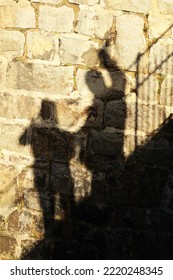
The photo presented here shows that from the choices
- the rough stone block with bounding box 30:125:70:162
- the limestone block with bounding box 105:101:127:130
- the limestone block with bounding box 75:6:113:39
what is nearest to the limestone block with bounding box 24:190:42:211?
the rough stone block with bounding box 30:125:70:162

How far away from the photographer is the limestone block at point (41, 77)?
9.18 feet

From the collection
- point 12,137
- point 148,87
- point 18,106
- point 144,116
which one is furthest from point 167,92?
point 12,137

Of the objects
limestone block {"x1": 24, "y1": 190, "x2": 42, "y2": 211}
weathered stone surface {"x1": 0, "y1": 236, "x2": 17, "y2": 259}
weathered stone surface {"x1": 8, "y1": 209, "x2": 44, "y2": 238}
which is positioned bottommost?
weathered stone surface {"x1": 0, "y1": 236, "x2": 17, "y2": 259}

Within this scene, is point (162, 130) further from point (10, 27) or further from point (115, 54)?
point (10, 27)

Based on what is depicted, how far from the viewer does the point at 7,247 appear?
3.07m

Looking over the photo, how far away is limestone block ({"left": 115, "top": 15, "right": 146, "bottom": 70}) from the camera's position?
2719mm

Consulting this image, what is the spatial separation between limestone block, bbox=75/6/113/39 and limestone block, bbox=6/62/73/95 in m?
0.33

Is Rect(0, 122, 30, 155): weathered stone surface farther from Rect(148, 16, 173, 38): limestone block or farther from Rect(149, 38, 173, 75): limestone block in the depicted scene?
Rect(148, 16, 173, 38): limestone block

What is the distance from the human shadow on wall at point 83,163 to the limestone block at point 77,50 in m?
0.07

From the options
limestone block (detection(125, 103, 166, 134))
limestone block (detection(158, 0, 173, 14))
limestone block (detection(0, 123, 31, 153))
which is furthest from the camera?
limestone block (detection(0, 123, 31, 153))

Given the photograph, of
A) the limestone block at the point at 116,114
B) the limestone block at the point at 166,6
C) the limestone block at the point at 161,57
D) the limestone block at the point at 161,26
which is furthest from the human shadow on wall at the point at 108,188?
the limestone block at the point at 166,6

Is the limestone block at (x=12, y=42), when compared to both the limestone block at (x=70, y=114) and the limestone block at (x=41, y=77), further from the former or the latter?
the limestone block at (x=70, y=114)
